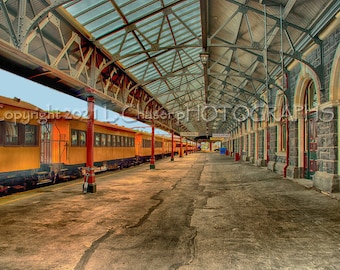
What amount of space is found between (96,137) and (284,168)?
9689 millimetres

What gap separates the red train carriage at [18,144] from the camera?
28.6 ft

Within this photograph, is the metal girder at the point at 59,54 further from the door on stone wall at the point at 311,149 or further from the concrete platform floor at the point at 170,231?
the door on stone wall at the point at 311,149

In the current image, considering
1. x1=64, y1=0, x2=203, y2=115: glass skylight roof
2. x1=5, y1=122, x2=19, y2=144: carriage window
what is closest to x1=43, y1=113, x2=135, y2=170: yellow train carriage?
x1=5, y1=122, x2=19, y2=144: carriage window

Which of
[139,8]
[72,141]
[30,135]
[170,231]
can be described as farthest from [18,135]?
[170,231]

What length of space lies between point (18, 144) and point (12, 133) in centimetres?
45

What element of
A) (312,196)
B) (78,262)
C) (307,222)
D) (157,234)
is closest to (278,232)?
(307,222)

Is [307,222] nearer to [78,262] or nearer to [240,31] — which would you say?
[78,262]

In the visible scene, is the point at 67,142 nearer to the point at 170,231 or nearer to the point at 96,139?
the point at 96,139

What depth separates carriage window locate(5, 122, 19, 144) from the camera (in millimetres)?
8875

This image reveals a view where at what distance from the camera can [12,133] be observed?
9109 millimetres

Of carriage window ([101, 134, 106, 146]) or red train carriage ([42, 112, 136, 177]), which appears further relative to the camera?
carriage window ([101, 134, 106, 146])

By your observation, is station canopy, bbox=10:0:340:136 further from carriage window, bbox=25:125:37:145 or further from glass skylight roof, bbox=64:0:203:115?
carriage window, bbox=25:125:37:145

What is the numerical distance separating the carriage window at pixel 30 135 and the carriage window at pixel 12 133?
1.68 ft

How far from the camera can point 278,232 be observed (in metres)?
4.92
